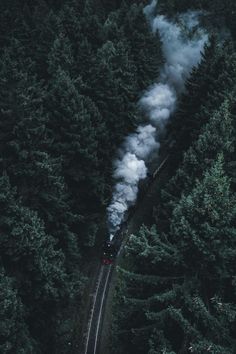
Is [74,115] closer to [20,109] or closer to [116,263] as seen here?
[20,109]

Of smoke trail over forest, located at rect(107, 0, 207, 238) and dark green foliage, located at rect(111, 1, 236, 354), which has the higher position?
smoke trail over forest, located at rect(107, 0, 207, 238)

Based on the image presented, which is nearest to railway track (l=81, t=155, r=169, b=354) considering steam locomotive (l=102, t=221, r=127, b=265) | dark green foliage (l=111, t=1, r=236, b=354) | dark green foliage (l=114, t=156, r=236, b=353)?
steam locomotive (l=102, t=221, r=127, b=265)

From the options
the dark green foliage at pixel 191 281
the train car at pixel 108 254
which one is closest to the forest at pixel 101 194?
the dark green foliage at pixel 191 281

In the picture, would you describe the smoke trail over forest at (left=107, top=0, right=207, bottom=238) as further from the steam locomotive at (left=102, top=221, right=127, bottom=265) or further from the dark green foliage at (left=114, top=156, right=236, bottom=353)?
the dark green foliage at (left=114, top=156, right=236, bottom=353)

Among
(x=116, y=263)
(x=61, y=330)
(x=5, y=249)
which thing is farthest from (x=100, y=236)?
(x=5, y=249)

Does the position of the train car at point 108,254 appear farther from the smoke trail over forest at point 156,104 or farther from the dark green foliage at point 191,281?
the dark green foliage at point 191,281

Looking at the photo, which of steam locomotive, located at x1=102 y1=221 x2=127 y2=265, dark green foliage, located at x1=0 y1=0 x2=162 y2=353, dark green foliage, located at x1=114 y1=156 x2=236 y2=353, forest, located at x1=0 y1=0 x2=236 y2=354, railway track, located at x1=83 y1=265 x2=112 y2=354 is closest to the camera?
dark green foliage, located at x1=114 y1=156 x2=236 y2=353
